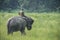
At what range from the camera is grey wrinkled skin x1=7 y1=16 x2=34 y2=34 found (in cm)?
288

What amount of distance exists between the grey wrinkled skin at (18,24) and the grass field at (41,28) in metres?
0.04

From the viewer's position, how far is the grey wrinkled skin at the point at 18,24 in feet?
9.45

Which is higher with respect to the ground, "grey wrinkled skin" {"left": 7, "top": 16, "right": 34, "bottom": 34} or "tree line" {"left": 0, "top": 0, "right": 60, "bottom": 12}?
"tree line" {"left": 0, "top": 0, "right": 60, "bottom": 12}

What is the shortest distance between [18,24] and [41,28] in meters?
0.29

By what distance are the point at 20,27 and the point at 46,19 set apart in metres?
0.34

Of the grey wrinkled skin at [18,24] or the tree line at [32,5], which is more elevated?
the tree line at [32,5]

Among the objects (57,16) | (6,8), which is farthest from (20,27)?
(57,16)

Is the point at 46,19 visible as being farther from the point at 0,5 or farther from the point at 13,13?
the point at 0,5

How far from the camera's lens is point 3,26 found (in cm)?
288

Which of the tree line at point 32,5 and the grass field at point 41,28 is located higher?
the tree line at point 32,5

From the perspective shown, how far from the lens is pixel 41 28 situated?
287 cm

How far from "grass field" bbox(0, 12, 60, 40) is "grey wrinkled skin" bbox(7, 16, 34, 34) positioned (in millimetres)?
39

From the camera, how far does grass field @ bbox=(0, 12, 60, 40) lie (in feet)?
9.41

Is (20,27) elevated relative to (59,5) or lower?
lower
